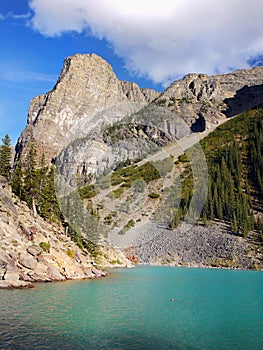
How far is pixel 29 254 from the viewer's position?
30.6 meters

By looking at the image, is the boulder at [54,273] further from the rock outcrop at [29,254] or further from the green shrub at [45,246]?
the green shrub at [45,246]

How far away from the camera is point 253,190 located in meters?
92.5

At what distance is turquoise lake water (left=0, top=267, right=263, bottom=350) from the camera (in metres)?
14.1

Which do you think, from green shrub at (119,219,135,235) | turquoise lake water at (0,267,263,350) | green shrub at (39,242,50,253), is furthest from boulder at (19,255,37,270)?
green shrub at (119,219,135,235)

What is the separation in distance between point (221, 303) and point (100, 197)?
81907 millimetres

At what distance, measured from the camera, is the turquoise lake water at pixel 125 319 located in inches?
553

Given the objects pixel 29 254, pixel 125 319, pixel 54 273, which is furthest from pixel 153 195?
pixel 125 319

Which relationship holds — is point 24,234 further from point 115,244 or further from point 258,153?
point 258,153

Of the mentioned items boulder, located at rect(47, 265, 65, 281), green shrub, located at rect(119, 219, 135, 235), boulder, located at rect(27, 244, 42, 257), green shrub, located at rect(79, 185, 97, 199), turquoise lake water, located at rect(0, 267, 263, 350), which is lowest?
turquoise lake water, located at rect(0, 267, 263, 350)

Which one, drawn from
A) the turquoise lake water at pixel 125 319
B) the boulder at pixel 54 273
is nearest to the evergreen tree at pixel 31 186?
the boulder at pixel 54 273

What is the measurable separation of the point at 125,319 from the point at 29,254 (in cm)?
1578

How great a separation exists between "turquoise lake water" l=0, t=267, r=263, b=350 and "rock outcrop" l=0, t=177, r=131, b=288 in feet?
7.68

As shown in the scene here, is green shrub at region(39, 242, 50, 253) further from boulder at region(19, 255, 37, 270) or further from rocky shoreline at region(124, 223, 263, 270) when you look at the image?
rocky shoreline at region(124, 223, 263, 270)

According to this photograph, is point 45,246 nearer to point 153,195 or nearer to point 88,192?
point 153,195
